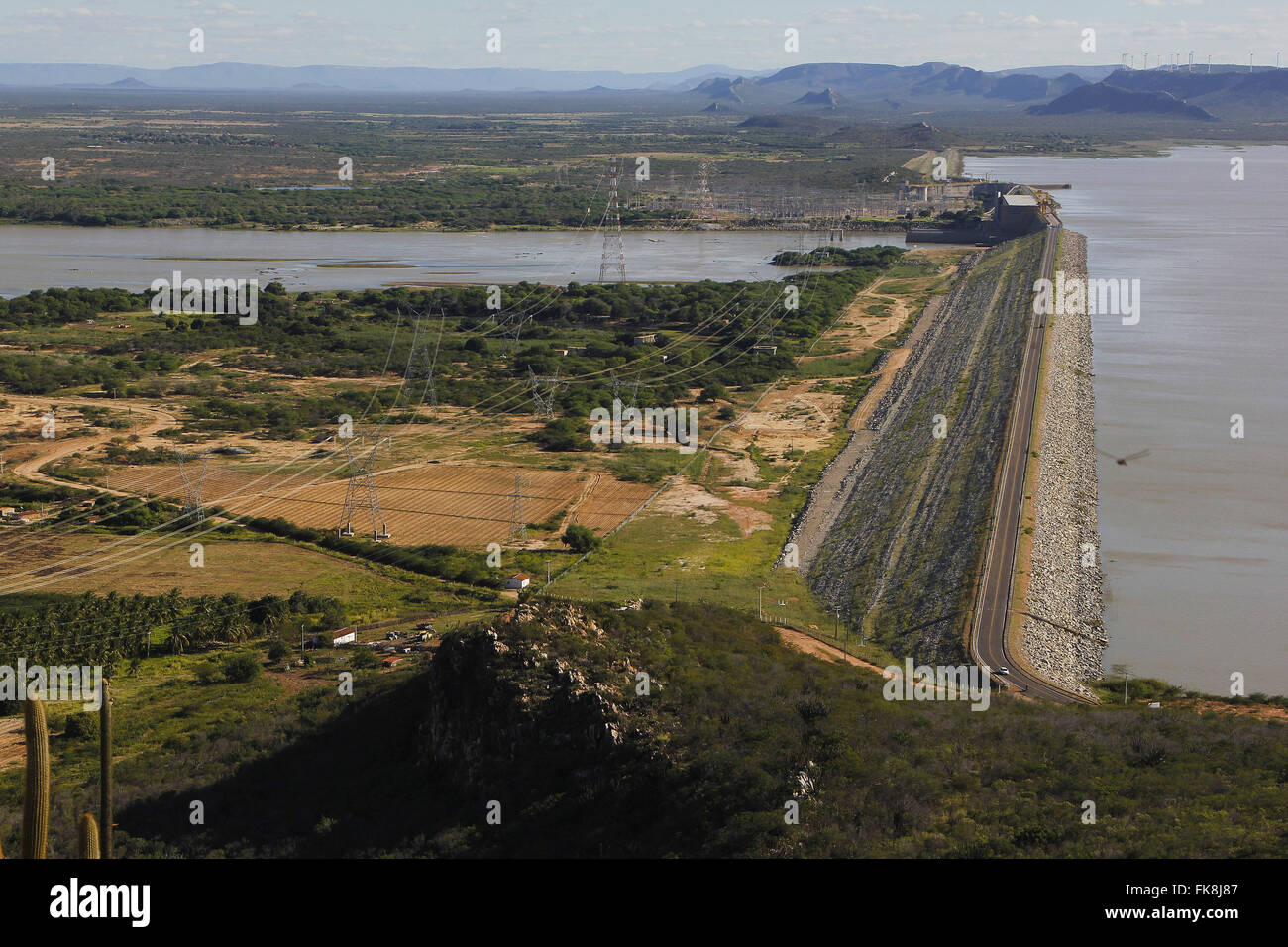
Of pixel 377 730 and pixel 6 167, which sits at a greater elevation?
pixel 6 167

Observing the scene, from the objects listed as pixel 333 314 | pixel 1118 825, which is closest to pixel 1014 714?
pixel 1118 825

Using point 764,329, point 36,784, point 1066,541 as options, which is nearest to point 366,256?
point 764,329

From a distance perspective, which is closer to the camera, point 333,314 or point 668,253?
point 333,314

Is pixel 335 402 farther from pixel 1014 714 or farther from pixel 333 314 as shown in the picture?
pixel 1014 714

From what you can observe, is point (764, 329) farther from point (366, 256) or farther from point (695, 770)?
point (695, 770)

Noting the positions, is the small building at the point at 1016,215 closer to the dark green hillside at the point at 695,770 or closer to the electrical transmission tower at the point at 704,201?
the electrical transmission tower at the point at 704,201
